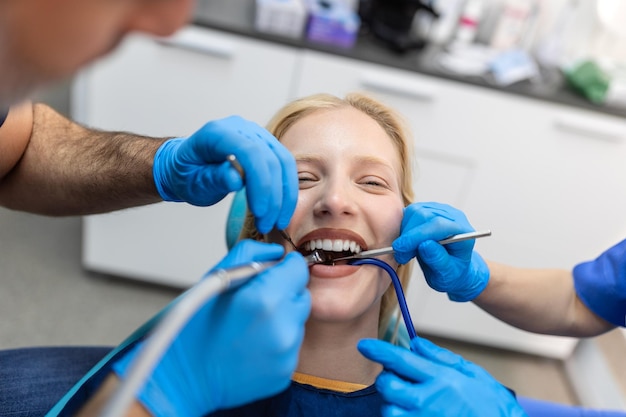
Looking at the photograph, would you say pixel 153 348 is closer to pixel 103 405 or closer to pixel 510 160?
pixel 103 405

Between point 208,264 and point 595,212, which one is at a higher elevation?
point 595,212

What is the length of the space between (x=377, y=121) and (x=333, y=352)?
49cm

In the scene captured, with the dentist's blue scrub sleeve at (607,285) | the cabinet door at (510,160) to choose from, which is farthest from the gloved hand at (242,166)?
the cabinet door at (510,160)

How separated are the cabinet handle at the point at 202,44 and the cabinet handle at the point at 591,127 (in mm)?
1112

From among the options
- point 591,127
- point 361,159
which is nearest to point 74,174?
point 361,159

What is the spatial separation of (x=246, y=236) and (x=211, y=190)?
0.29 metres

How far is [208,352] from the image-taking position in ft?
2.72

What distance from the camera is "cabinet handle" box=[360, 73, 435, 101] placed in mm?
2016

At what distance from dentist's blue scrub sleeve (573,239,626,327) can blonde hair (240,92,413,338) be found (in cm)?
40

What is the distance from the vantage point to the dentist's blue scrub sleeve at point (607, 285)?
1.33 m

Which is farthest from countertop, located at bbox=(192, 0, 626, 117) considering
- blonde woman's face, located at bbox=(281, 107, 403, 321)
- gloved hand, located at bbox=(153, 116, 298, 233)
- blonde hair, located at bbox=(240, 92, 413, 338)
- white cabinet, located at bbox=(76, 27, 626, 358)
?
gloved hand, located at bbox=(153, 116, 298, 233)

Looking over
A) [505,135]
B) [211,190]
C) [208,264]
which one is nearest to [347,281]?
[211,190]

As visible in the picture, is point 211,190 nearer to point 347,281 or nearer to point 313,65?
point 347,281

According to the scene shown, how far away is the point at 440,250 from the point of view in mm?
1159
